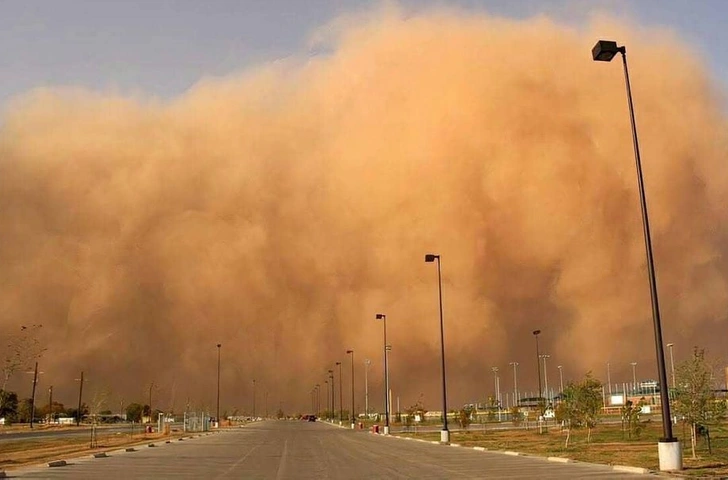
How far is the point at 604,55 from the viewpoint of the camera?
1983 cm

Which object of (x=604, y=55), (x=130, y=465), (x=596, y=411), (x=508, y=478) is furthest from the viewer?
(x=596, y=411)

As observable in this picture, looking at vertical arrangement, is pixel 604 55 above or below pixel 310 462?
above

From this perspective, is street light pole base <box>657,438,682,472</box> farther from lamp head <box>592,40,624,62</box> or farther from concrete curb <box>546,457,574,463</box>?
lamp head <box>592,40,624,62</box>

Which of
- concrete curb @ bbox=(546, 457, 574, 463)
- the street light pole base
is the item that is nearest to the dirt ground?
concrete curb @ bbox=(546, 457, 574, 463)

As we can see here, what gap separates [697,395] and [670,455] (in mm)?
6418

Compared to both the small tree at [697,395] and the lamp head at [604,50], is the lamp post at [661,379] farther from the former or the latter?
the small tree at [697,395]

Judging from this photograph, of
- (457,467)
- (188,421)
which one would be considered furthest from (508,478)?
(188,421)

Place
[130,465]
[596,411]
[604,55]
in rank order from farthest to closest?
[596,411] < [130,465] < [604,55]

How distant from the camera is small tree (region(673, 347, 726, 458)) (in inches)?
880

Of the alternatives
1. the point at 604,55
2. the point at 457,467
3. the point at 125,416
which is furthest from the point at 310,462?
the point at 125,416

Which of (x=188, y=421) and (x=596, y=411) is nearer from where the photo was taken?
(x=596, y=411)

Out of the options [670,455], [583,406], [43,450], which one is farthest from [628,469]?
[43,450]

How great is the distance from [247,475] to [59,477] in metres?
4.58

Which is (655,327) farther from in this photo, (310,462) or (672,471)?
(310,462)
